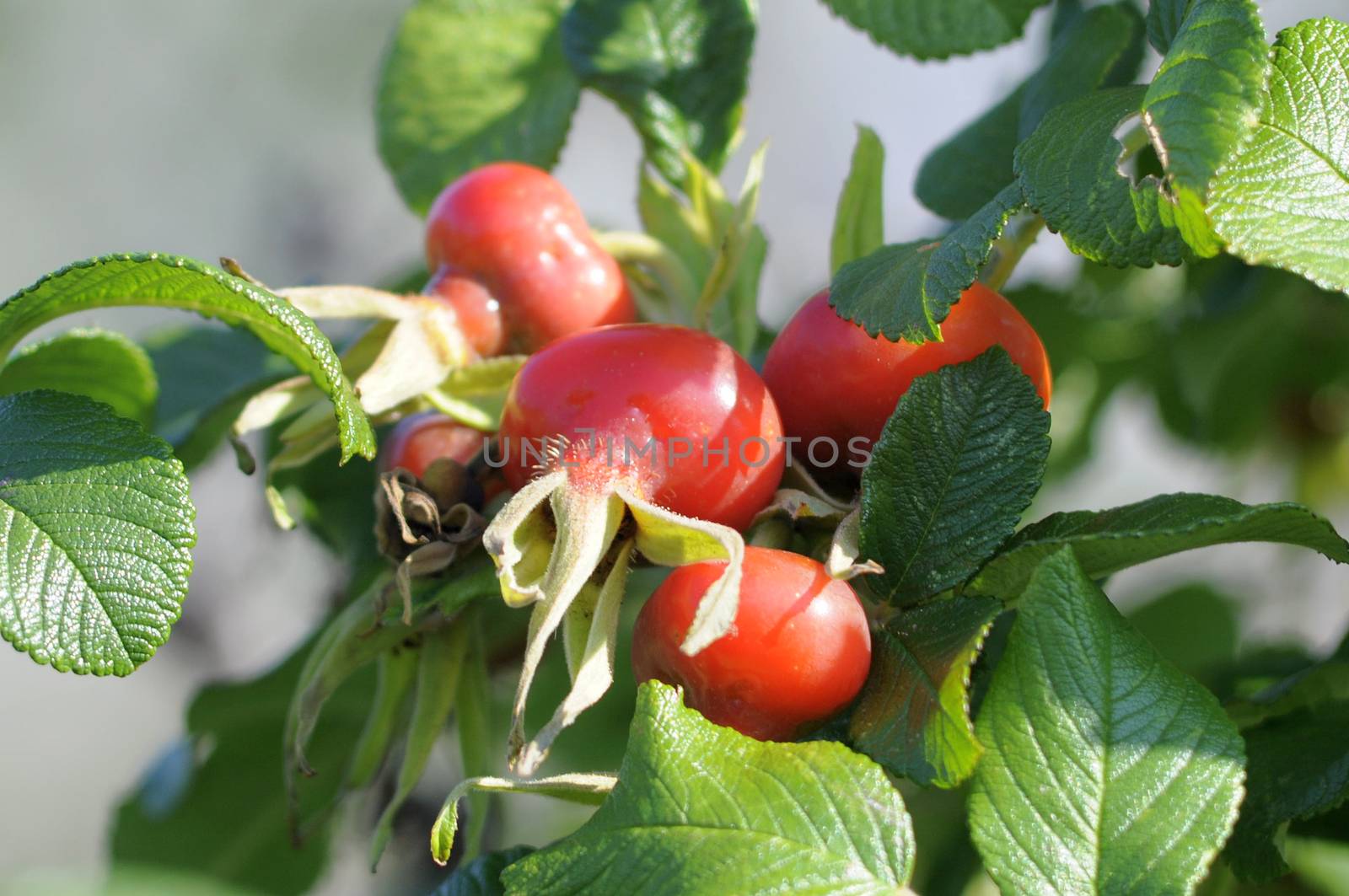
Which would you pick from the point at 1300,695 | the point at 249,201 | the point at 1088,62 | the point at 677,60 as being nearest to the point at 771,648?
the point at 1300,695

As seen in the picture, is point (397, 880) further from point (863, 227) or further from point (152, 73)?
point (152, 73)

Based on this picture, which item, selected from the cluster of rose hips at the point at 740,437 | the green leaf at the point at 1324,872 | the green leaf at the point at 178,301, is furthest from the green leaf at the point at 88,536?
the green leaf at the point at 1324,872

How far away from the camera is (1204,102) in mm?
702

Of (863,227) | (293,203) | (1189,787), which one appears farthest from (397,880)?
(293,203)

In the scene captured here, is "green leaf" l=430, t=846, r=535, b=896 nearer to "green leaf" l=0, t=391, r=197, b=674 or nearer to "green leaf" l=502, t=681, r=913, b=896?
"green leaf" l=502, t=681, r=913, b=896

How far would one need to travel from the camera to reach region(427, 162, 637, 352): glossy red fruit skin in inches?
42.9

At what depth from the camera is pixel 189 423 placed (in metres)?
1.37

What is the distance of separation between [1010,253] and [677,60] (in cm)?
50

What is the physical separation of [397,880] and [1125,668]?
149cm

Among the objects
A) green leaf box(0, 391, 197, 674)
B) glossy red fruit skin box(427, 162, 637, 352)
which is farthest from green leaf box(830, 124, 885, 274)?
green leaf box(0, 391, 197, 674)

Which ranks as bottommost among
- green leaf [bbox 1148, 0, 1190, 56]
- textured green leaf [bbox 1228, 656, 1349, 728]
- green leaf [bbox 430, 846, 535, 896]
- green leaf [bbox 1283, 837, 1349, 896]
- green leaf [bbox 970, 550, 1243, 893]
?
green leaf [bbox 1283, 837, 1349, 896]

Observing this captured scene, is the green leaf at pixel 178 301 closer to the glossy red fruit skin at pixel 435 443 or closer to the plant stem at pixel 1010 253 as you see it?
the glossy red fruit skin at pixel 435 443

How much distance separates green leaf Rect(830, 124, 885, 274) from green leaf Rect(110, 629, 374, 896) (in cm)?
88

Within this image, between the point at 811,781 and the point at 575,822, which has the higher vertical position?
the point at 811,781
